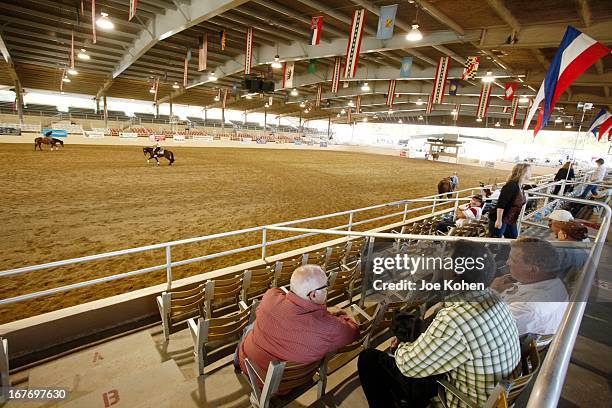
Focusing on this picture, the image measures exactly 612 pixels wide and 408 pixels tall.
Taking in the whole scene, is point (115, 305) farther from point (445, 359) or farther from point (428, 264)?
point (428, 264)

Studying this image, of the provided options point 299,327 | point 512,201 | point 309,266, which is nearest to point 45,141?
point 309,266

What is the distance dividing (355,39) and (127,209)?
347 inches

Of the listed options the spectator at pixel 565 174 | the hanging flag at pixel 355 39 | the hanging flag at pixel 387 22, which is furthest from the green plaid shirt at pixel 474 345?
the spectator at pixel 565 174

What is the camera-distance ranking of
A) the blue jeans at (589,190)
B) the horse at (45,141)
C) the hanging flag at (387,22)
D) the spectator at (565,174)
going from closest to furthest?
the hanging flag at (387,22), the spectator at (565,174), the blue jeans at (589,190), the horse at (45,141)

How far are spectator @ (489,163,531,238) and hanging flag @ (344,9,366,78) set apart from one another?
22.7 ft

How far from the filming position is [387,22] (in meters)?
8.60

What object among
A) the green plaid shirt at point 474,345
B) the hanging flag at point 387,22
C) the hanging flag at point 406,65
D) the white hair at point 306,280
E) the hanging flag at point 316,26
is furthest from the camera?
the hanging flag at point 406,65

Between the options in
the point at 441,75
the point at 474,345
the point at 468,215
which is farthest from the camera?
the point at 441,75

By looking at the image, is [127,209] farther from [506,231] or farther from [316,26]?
[506,231]

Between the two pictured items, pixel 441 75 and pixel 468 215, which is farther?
pixel 441 75

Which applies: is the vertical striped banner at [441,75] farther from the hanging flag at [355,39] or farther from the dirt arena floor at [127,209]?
the hanging flag at [355,39]

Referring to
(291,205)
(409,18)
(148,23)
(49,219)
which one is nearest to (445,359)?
(291,205)

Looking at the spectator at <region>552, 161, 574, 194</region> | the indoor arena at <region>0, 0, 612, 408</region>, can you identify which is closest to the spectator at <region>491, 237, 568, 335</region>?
the indoor arena at <region>0, 0, 612, 408</region>

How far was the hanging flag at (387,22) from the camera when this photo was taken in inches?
336
